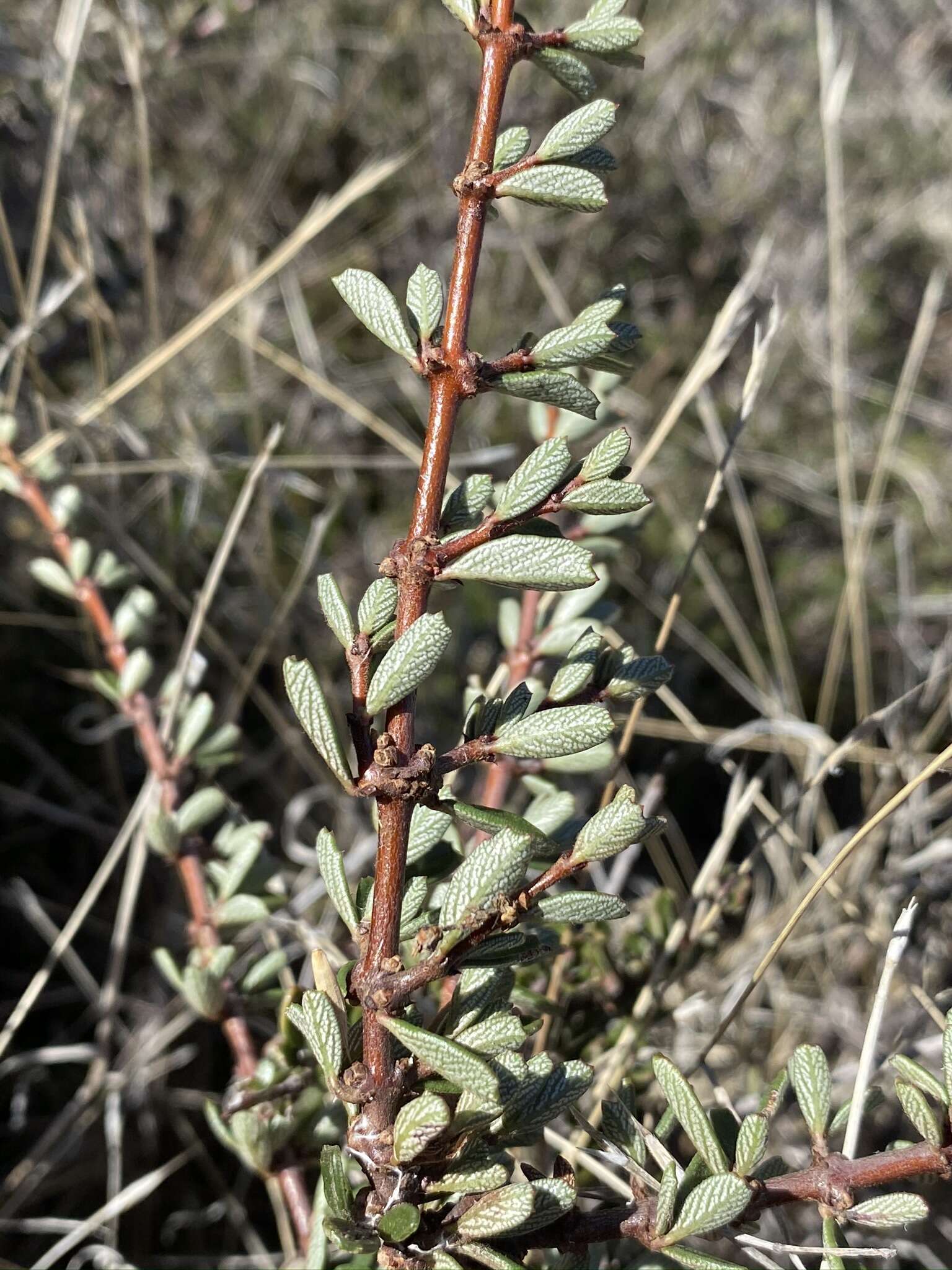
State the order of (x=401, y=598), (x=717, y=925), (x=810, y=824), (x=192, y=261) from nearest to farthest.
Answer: (x=401, y=598)
(x=717, y=925)
(x=810, y=824)
(x=192, y=261)

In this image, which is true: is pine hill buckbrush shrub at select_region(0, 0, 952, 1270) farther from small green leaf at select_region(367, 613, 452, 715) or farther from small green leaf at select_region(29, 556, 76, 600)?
small green leaf at select_region(29, 556, 76, 600)

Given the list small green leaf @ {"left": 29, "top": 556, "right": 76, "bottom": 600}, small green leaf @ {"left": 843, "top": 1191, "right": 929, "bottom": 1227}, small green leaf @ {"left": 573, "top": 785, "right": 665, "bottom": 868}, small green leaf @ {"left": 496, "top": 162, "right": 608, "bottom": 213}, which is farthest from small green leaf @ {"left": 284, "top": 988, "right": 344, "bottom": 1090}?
small green leaf @ {"left": 29, "top": 556, "right": 76, "bottom": 600}

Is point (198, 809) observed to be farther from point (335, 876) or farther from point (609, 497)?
point (609, 497)

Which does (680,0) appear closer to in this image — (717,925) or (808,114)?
(808,114)

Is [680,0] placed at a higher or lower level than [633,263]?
higher

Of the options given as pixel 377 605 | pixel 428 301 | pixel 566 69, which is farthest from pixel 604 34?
pixel 377 605

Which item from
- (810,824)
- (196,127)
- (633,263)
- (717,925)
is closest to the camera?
(717,925)

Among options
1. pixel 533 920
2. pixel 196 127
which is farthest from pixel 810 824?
pixel 196 127

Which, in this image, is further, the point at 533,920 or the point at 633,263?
the point at 633,263
